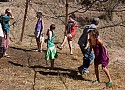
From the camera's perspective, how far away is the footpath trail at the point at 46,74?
7.33 metres

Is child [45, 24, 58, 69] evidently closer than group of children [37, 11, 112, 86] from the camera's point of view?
No

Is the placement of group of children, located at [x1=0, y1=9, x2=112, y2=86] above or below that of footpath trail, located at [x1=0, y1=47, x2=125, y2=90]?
above

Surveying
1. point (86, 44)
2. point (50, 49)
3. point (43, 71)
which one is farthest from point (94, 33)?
point (43, 71)

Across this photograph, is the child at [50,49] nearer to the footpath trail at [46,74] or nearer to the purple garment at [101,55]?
the footpath trail at [46,74]

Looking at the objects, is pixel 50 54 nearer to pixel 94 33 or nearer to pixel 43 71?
pixel 43 71

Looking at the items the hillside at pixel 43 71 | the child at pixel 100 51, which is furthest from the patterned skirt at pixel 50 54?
the child at pixel 100 51

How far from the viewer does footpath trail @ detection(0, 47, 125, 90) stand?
7328 mm

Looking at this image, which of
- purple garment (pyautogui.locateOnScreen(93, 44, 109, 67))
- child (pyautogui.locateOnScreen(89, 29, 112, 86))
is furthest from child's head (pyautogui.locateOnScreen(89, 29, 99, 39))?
purple garment (pyautogui.locateOnScreen(93, 44, 109, 67))

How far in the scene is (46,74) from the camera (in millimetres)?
8266

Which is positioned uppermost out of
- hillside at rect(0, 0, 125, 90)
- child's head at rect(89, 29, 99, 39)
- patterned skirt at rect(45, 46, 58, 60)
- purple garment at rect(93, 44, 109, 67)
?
child's head at rect(89, 29, 99, 39)

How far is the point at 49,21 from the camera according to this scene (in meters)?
18.8

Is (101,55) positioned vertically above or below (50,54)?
above

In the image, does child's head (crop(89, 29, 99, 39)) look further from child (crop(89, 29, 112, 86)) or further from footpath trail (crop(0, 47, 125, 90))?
footpath trail (crop(0, 47, 125, 90))

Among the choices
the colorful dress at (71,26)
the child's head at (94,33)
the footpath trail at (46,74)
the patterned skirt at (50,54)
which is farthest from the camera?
the colorful dress at (71,26)
